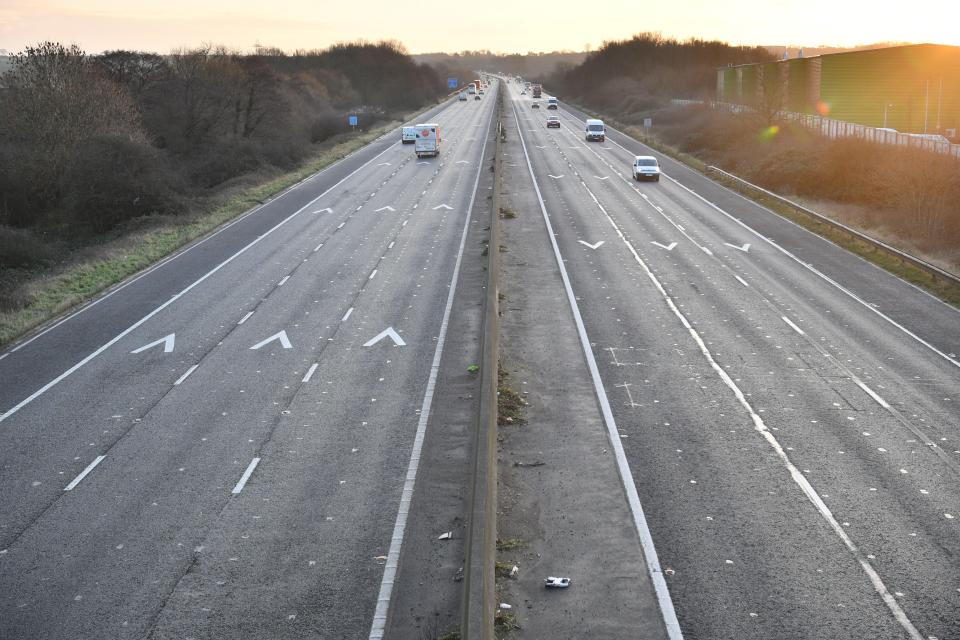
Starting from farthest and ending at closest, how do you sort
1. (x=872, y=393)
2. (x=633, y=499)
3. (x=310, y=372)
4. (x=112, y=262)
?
1. (x=112, y=262)
2. (x=310, y=372)
3. (x=872, y=393)
4. (x=633, y=499)

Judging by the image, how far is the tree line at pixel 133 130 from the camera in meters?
45.5

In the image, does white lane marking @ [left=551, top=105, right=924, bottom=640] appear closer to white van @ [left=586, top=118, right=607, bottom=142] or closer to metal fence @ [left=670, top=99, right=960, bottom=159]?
metal fence @ [left=670, top=99, right=960, bottom=159]

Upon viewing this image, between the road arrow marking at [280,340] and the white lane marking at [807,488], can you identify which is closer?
the white lane marking at [807,488]

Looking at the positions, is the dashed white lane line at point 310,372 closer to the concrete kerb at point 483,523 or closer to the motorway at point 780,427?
the concrete kerb at point 483,523

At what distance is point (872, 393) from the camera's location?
17.8 meters

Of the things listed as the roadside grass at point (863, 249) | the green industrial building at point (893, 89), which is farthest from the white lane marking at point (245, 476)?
the green industrial building at point (893, 89)

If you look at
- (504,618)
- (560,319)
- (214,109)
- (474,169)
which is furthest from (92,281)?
(214,109)

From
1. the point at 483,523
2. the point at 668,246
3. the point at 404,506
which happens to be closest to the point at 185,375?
the point at 404,506

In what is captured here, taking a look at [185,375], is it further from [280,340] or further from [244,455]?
[244,455]

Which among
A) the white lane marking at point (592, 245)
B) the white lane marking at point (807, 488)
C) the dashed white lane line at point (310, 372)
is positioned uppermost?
the white lane marking at point (592, 245)

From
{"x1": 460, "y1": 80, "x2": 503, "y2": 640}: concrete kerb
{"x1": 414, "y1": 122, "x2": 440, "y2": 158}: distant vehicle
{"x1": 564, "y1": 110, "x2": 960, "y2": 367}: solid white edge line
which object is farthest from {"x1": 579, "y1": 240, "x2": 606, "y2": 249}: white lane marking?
{"x1": 414, "y1": 122, "x2": 440, "y2": 158}: distant vehicle

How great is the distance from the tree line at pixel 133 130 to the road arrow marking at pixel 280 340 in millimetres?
18795

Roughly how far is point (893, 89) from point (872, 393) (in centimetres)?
6063

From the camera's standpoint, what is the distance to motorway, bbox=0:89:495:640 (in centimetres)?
1091
